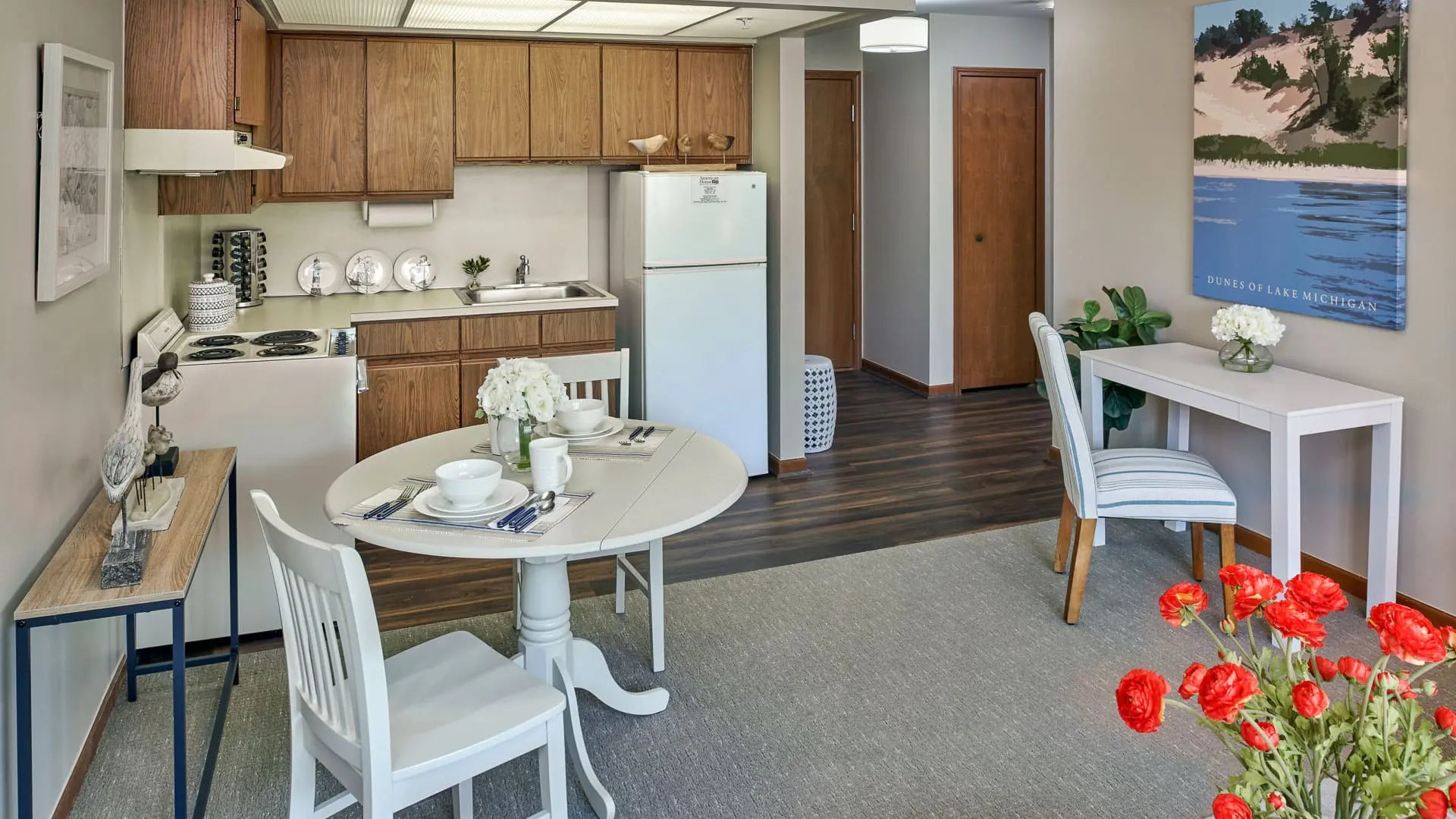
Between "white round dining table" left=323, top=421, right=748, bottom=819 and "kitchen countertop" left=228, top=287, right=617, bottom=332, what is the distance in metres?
1.50

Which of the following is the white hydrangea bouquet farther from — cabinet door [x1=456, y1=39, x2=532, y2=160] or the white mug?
cabinet door [x1=456, y1=39, x2=532, y2=160]

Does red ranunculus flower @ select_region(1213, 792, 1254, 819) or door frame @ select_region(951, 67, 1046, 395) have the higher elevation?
door frame @ select_region(951, 67, 1046, 395)

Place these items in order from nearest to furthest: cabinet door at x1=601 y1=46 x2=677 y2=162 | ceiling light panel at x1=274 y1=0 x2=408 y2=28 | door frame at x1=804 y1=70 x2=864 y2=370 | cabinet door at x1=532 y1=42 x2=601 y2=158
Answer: ceiling light panel at x1=274 y1=0 x2=408 y2=28, cabinet door at x1=532 y1=42 x2=601 y2=158, cabinet door at x1=601 y1=46 x2=677 y2=162, door frame at x1=804 y1=70 x2=864 y2=370

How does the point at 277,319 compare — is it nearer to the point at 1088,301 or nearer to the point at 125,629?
the point at 125,629

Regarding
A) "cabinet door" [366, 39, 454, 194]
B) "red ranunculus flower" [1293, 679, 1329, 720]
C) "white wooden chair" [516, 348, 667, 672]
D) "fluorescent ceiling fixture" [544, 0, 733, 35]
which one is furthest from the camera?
"cabinet door" [366, 39, 454, 194]

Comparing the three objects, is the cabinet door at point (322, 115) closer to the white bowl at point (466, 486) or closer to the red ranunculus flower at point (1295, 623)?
the white bowl at point (466, 486)

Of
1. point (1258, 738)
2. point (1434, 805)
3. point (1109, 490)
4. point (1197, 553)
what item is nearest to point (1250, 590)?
point (1258, 738)

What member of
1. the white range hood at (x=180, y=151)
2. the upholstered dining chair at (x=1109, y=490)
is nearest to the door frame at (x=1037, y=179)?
the upholstered dining chair at (x=1109, y=490)

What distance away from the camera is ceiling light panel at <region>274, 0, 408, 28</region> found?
3777 millimetres

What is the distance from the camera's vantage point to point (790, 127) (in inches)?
190

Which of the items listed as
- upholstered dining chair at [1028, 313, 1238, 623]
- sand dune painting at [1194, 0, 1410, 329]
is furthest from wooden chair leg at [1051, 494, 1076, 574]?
sand dune painting at [1194, 0, 1410, 329]

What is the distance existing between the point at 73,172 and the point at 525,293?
8.78 feet

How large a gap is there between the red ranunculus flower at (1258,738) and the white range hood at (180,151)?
9.94 feet

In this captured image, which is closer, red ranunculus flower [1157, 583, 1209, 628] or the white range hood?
red ranunculus flower [1157, 583, 1209, 628]
